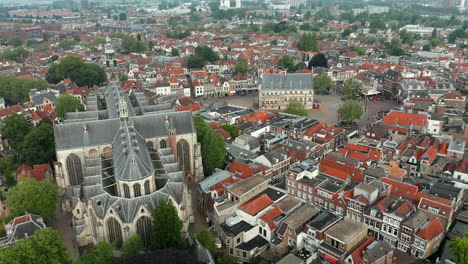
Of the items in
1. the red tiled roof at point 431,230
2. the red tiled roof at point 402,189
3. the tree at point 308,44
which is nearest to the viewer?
the red tiled roof at point 431,230

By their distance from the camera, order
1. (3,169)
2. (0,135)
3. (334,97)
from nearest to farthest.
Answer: (3,169)
(0,135)
(334,97)

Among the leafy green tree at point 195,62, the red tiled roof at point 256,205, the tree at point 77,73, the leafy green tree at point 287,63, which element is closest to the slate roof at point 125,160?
the red tiled roof at point 256,205

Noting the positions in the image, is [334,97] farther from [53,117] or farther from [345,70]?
[53,117]

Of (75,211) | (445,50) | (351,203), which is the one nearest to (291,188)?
(351,203)

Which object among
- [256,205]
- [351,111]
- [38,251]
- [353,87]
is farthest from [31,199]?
[353,87]

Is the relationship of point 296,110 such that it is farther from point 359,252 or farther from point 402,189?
point 359,252

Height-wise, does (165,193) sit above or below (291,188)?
above

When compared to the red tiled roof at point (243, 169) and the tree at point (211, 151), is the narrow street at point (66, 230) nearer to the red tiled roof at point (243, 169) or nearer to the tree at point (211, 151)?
the tree at point (211, 151)
